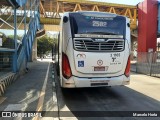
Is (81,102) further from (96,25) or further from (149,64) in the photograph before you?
(149,64)

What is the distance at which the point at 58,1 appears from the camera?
40.2 meters

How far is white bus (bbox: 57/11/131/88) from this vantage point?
31.2 feet

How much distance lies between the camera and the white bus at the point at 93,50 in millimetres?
9500

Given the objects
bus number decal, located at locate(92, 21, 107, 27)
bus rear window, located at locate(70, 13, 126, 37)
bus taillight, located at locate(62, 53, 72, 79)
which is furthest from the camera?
bus number decal, located at locate(92, 21, 107, 27)

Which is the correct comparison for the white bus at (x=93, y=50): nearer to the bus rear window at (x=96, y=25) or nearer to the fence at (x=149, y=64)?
the bus rear window at (x=96, y=25)

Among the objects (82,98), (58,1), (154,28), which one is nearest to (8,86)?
(82,98)

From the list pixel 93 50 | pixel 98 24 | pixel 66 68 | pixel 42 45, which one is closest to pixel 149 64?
pixel 98 24

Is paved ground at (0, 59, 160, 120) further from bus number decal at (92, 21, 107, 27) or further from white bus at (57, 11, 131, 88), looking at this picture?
bus number decal at (92, 21, 107, 27)

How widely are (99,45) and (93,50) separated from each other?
292mm

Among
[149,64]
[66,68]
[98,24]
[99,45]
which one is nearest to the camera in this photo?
[66,68]

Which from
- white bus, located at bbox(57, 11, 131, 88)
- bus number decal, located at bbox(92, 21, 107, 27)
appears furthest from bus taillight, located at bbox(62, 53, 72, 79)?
bus number decal, located at bbox(92, 21, 107, 27)

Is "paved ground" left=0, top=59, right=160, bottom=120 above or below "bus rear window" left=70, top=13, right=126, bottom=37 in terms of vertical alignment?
below

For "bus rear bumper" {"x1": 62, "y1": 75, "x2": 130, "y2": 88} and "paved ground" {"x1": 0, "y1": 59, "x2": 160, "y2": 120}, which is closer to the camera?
"paved ground" {"x1": 0, "y1": 59, "x2": 160, "y2": 120}

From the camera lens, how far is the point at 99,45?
9688mm
